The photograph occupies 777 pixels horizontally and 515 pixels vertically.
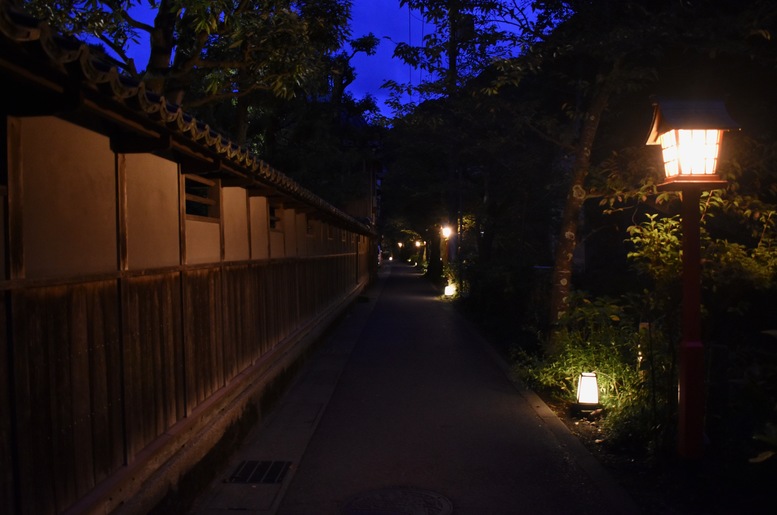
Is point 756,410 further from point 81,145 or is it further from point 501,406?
point 81,145

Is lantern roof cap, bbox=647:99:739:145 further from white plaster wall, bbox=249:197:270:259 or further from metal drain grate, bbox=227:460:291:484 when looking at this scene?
white plaster wall, bbox=249:197:270:259

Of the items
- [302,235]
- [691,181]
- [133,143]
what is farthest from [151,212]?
[302,235]

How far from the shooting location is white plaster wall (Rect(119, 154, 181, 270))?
15.6 feet

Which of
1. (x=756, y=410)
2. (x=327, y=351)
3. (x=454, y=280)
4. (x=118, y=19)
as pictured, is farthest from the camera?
(x=454, y=280)

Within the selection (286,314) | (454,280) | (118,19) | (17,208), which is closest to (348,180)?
(454,280)

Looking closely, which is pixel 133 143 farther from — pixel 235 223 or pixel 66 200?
pixel 235 223

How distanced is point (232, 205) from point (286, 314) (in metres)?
3.74

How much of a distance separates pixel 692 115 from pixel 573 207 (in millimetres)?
4206

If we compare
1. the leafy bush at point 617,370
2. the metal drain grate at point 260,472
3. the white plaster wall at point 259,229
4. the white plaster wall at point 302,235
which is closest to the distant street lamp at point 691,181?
the leafy bush at point 617,370

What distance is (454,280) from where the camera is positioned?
2880 cm

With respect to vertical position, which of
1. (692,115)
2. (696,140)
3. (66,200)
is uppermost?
(692,115)

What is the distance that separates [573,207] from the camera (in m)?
10.3

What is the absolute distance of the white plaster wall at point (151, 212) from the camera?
4.75 meters

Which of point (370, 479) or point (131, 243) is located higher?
point (131, 243)
